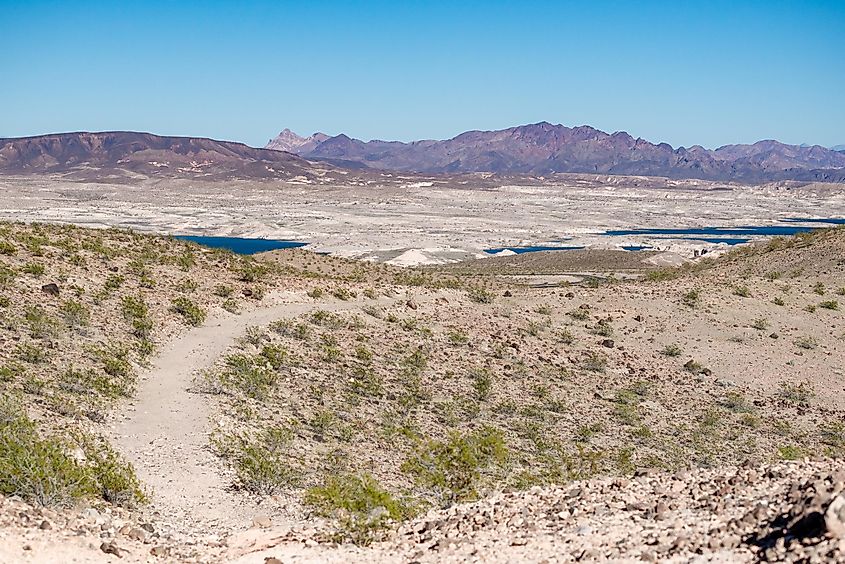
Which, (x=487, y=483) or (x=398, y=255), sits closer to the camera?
(x=487, y=483)

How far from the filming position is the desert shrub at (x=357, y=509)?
26.9 feet

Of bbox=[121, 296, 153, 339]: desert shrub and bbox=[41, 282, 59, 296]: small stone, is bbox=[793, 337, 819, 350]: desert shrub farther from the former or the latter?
bbox=[41, 282, 59, 296]: small stone

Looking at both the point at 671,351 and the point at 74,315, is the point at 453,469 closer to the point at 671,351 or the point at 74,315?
the point at 74,315

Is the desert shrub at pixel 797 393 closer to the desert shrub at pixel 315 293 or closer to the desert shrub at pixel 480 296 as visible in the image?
the desert shrub at pixel 480 296

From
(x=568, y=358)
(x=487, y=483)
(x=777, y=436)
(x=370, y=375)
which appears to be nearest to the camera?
(x=487, y=483)

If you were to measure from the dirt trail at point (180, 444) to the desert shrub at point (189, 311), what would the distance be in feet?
3.09

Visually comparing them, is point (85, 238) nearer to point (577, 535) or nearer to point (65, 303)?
point (65, 303)

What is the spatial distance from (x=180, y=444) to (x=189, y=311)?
297 inches

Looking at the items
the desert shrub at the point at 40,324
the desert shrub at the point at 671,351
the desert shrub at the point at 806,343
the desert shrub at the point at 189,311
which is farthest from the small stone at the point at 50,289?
the desert shrub at the point at 806,343

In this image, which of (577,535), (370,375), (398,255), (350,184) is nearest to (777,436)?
(370,375)

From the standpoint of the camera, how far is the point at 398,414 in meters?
14.8

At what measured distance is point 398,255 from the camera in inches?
2547

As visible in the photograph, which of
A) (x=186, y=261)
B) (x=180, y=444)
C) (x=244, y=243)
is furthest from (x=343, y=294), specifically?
(x=244, y=243)

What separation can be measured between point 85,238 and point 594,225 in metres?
87.2
